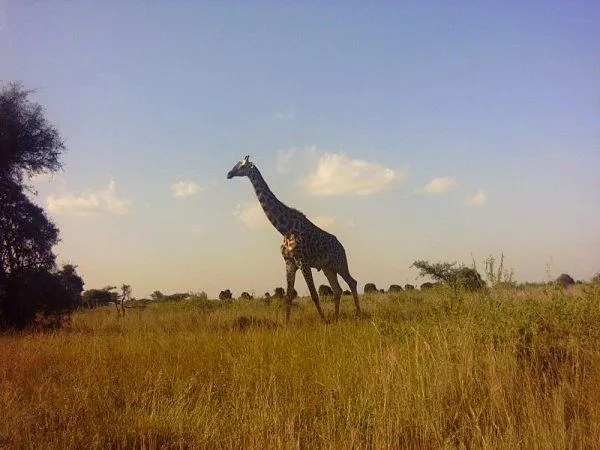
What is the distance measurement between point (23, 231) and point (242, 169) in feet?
19.8

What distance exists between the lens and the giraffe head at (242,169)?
1445 centimetres

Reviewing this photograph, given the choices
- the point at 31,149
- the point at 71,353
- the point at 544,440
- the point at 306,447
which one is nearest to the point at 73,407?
the point at 306,447

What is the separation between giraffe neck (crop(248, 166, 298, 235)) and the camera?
14.8m

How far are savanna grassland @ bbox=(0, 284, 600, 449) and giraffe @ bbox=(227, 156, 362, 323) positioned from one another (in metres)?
4.58

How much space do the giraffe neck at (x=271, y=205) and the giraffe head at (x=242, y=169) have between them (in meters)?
0.13

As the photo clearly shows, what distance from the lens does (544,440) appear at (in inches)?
173

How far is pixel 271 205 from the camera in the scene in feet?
48.5

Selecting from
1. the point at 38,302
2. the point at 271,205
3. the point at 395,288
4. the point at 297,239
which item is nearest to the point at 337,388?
the point at 297,239

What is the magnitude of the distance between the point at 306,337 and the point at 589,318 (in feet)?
13.5

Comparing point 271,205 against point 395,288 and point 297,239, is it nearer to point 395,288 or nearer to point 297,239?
point 297,239

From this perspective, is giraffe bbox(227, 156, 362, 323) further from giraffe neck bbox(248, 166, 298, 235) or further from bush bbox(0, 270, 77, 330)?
bush bbox(0, 270, 77, 330)

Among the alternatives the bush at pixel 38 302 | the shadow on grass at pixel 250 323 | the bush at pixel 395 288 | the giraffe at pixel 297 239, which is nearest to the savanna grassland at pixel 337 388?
the shadow on grass at pixel 250 323

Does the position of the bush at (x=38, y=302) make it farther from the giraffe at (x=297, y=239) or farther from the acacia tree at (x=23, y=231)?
the giraffe at (x=297, y=239)

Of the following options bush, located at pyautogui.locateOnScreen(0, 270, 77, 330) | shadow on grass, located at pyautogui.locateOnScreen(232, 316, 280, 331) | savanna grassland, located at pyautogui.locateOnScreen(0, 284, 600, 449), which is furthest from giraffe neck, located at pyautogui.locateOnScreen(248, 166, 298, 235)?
bush, located at pyautogui.locateOnScreen(0, 270, 77, 330)
